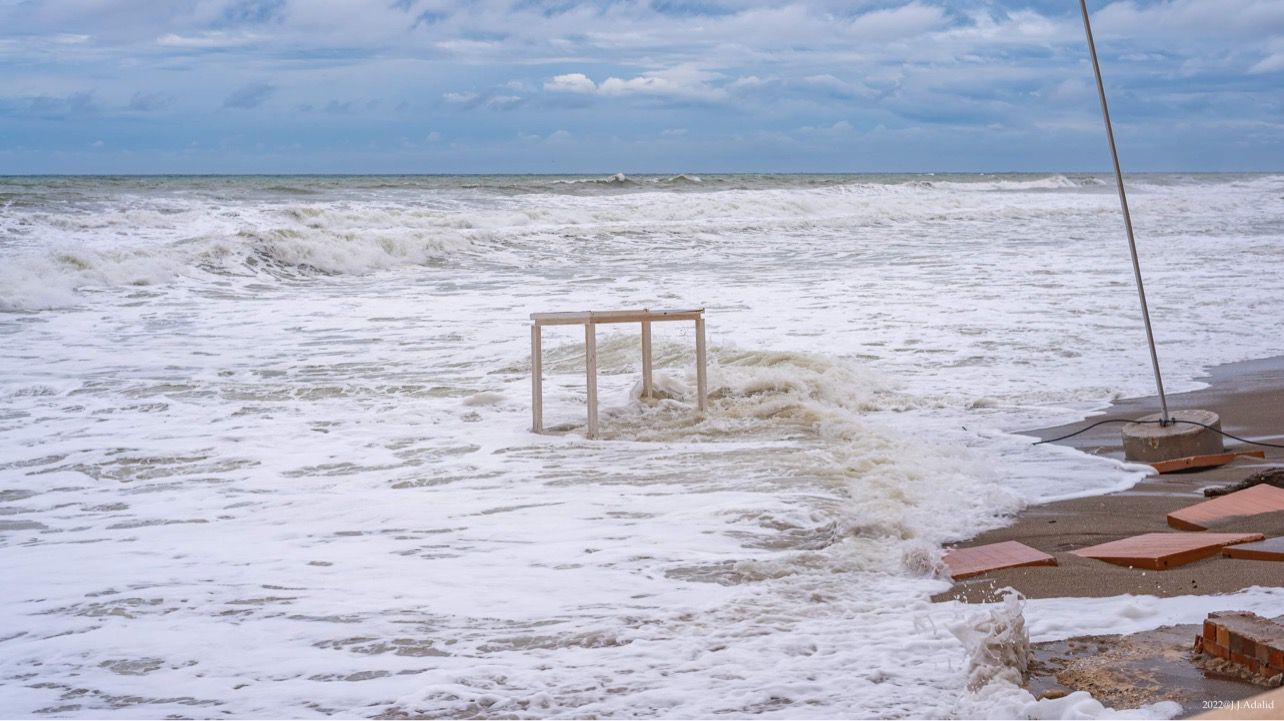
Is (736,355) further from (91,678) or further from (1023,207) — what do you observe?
(1023,207)

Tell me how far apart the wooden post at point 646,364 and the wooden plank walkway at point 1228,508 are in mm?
3437

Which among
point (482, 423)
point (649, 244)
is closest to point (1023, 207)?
point (649, 244)

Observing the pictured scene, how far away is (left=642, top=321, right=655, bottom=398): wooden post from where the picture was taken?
7355 millimetres

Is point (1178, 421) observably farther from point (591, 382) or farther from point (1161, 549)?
point (591, 382)

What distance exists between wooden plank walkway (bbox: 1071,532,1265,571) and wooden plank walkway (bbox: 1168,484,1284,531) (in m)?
0.23

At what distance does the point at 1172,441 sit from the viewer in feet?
18.9

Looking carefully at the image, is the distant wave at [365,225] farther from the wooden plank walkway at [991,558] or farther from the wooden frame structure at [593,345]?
the wooden plank walkway at [991,558]

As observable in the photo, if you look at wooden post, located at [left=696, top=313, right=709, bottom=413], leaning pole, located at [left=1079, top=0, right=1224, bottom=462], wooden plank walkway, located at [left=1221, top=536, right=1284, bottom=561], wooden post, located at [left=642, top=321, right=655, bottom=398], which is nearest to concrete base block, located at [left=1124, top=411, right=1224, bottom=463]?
leaning pole, located at [left=1079, top=0, right=1224, bottom=462]

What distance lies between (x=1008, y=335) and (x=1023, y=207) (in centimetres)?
3145

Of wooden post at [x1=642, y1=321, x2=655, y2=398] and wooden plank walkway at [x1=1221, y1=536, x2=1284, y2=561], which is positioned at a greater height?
wooden post at [x1=642, y1=321, x2=655, y2=398]

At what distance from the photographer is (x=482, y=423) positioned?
7.38m

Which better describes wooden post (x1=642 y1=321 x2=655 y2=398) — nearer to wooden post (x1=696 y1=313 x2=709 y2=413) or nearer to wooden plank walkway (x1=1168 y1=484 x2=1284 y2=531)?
wooden post (x1=696 y1=313 x2=709 y2=413)

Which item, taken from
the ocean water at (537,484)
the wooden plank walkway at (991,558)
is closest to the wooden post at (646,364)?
the ocean water at (537,484)

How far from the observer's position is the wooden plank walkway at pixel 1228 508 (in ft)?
14.8
